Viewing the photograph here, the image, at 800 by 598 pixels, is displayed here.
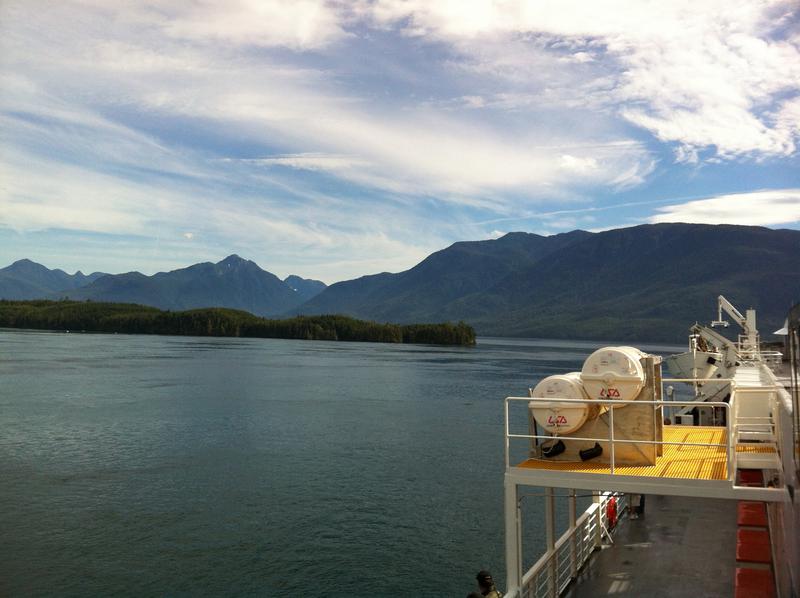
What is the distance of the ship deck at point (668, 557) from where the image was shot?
→ 13.1 m

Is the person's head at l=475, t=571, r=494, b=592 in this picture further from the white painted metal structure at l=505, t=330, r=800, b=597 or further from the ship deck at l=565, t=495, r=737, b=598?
the ship deck at l=565, t=495, r=737, b=598

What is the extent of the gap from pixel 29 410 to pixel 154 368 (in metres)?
42.4

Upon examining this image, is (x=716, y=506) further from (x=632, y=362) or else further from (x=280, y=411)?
(x=280, y=411)

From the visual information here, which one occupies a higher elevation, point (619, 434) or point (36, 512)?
point (619, 434)

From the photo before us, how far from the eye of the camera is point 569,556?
47.0 ft

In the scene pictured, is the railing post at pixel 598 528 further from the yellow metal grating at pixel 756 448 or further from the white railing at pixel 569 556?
the yellow metal grating at pixel 756 448

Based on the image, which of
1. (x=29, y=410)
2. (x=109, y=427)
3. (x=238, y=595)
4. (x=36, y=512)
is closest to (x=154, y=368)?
(x=29, y=410)

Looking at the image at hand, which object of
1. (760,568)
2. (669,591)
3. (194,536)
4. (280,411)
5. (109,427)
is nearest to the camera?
(669,591)

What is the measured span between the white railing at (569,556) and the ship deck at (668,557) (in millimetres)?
241

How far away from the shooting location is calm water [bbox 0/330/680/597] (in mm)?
20453

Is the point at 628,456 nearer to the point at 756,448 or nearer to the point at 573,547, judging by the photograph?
the point at 756,448

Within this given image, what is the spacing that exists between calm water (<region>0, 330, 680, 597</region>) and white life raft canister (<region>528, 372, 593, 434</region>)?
10.6 m

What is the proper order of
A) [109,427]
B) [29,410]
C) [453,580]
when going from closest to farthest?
[453,580] → [109,427] → [29,410]

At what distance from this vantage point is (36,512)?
83.3ft
